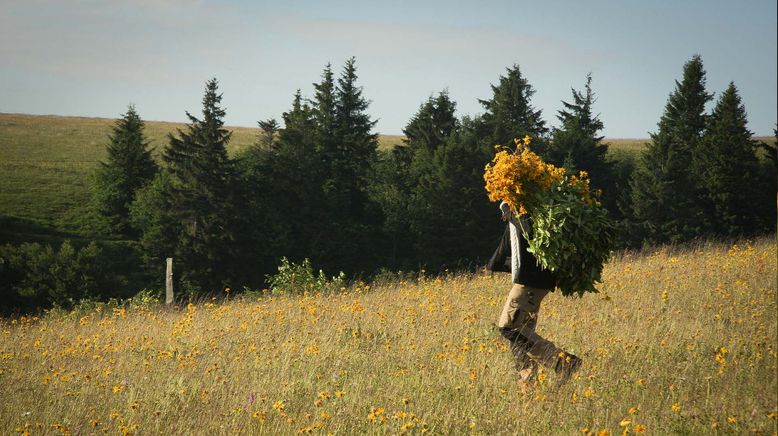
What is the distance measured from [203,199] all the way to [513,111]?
30.6m

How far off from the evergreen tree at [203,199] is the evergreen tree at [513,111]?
2391 cm

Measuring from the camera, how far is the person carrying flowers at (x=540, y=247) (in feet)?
18.9

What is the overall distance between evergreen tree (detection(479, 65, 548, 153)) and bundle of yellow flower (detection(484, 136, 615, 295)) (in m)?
53.0

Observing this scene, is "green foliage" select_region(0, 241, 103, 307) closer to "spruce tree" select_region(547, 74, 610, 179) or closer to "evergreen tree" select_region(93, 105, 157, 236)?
"evergreen tree" select_region(93, 105, 157, 236)

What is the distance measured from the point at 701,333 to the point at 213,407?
5.33 meters

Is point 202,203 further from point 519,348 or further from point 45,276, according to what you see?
point 519,348

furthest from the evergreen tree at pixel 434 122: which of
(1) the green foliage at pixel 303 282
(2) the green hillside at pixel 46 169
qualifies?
(1) the green foliage at pixel 303 282

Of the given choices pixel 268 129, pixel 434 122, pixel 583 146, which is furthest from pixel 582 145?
pixel 268 129

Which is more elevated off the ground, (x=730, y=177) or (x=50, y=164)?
(x=730, y=177)

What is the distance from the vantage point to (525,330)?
19.2ft

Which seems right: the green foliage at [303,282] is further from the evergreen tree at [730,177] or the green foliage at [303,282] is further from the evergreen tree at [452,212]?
the evergreen tree at [730,177]

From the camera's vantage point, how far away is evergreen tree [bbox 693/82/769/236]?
49969 mm

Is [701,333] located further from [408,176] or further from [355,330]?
[408,176]

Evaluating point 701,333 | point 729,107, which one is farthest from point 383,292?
point 729,107
